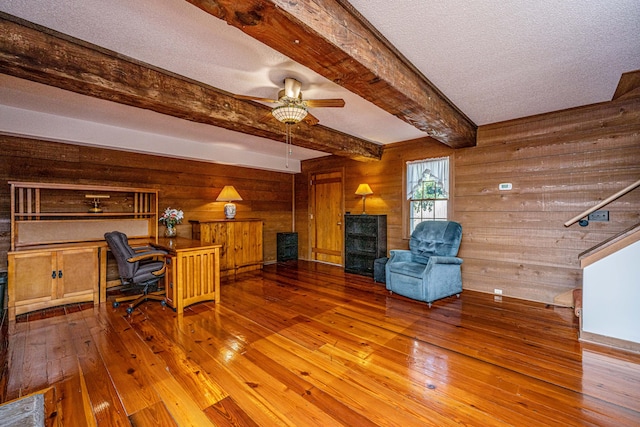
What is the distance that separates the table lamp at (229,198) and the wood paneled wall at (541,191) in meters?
3.54

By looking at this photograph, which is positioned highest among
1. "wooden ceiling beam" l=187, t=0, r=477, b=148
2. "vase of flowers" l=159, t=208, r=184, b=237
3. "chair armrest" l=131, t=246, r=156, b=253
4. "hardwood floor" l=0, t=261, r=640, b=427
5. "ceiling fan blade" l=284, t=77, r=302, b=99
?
"ceiling fan blade" l=284, t=77, r=302, b=99

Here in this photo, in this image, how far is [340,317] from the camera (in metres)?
3.04

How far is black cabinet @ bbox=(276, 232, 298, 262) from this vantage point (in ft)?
20.2

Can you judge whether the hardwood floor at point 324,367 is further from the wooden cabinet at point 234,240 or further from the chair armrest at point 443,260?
the wooden cabinet at point 234,240

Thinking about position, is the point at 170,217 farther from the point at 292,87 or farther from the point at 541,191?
the point at 541,191

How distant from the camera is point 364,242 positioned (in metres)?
5.03

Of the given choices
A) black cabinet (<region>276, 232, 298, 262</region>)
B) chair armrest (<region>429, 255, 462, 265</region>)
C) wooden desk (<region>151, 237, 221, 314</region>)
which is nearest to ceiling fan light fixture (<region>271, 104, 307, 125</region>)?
wooden desk (<region>151, 237, 221, 314</region>)

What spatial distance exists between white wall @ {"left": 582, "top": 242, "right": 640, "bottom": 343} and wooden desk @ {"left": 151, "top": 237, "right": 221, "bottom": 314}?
3993 mm

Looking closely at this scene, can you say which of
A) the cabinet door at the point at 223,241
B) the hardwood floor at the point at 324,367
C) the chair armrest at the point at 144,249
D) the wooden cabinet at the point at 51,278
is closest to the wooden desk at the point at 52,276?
the wooden cabinet at the point at 51,278

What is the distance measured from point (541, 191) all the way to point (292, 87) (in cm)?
340

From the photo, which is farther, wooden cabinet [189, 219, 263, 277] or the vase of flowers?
wooden cabinet [189, 219, 263, 277]

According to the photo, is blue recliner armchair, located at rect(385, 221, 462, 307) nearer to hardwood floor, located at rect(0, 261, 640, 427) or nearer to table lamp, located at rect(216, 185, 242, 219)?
hardwood floor, located at rect(0, 261, 640, 427)

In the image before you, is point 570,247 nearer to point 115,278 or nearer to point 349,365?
point 349,365

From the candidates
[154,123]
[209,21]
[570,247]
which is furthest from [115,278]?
[570,247]
